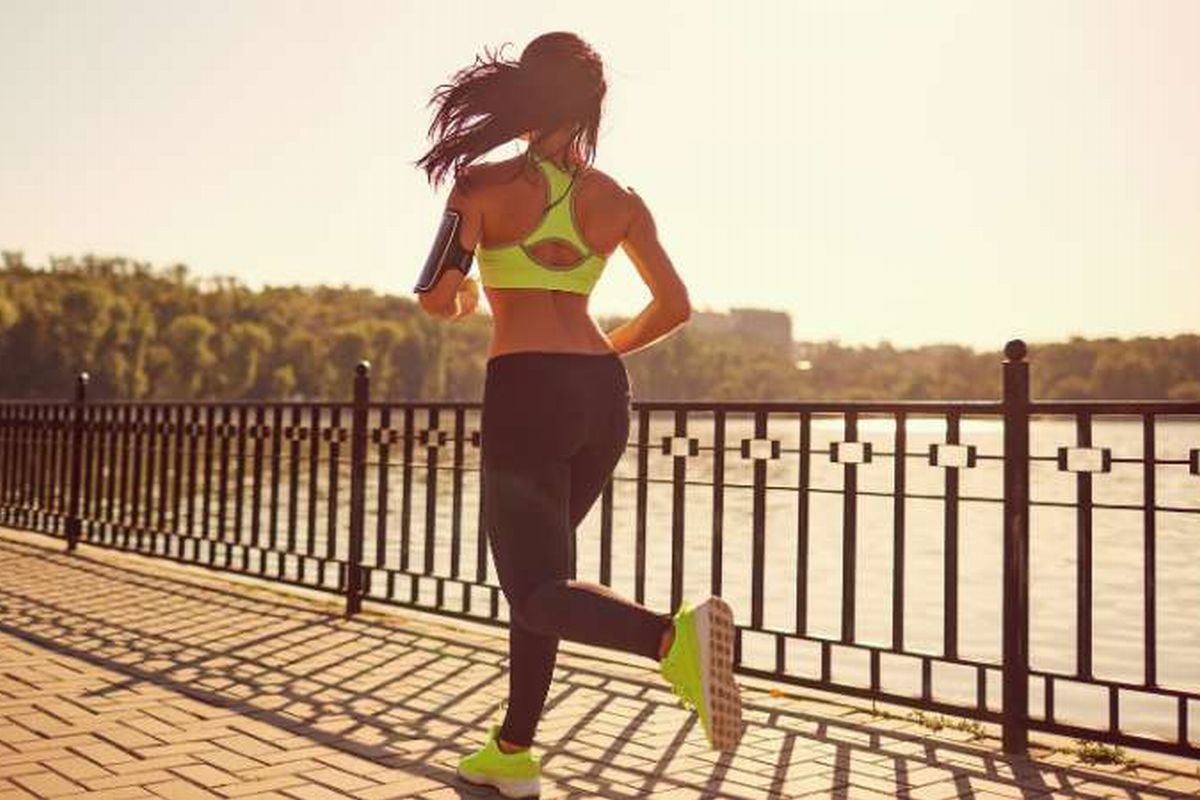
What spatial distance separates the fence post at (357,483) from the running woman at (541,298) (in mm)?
4320

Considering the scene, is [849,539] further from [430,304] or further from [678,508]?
[430,304]

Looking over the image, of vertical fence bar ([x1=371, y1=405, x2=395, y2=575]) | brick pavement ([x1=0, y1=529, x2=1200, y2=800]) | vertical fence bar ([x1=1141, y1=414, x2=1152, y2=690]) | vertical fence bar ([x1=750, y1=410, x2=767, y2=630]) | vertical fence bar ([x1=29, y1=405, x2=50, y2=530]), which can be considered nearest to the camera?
brick pavement ([x1=0, y1=529, x2=1200, y2=800])

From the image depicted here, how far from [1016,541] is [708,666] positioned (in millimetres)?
2215

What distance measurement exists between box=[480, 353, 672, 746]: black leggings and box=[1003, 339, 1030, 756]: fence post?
2.07m

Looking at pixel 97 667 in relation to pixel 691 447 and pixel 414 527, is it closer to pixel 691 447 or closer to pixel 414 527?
pixel 691 447

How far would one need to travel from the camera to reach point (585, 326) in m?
3.25

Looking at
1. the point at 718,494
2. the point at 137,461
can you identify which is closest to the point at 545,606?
the point at 718,494

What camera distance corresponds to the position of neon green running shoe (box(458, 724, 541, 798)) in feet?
11.5

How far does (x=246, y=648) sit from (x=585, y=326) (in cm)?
364

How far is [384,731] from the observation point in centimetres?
451

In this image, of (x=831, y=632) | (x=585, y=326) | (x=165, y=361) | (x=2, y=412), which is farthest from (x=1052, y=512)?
(x=165, y=361)

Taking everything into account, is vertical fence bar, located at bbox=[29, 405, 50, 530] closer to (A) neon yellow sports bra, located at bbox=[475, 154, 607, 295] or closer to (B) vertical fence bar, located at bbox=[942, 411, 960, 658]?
(B) vertical fence bar, located at bbox=[942, 411, 960, 658]

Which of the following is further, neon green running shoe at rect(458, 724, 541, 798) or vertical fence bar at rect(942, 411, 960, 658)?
vertical fence bar at rect(942, 411, 960, 658)

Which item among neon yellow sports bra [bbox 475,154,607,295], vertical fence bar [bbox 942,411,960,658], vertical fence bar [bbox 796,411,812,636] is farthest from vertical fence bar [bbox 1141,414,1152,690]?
neon yellow sports bra [bbox 475,154,607,295]
